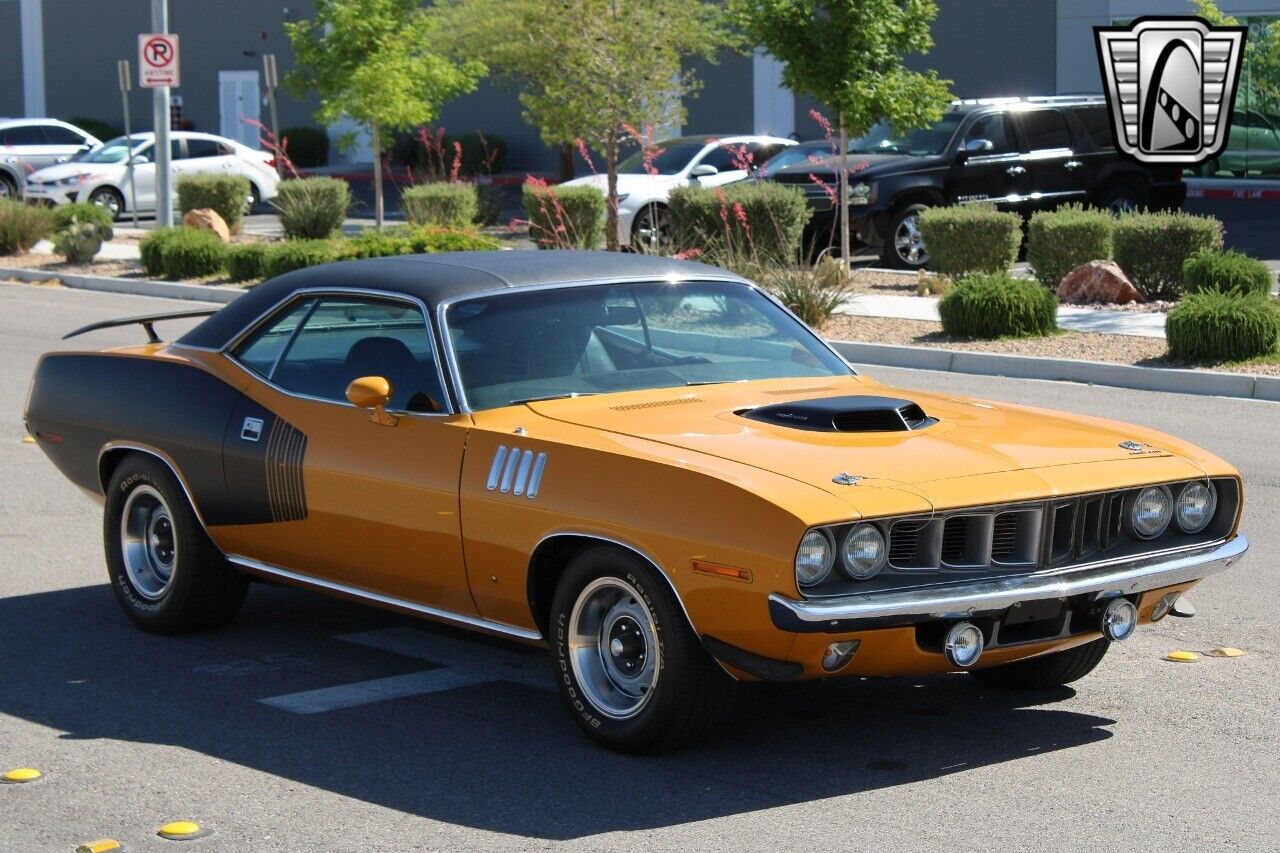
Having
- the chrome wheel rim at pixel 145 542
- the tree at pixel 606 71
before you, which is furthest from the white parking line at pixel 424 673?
the tree at pixel 606 71

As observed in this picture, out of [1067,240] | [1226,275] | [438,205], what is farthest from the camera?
[438,205]

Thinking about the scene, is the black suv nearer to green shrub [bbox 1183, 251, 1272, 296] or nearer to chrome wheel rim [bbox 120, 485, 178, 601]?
green shrub [bbox 1183, 251, 1272, 296]

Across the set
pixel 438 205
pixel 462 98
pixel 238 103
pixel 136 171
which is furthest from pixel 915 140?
pixel 238 103

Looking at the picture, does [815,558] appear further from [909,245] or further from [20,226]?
[20,226]

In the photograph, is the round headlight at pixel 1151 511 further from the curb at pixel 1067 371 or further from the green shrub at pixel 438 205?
the green shrub at pixel 438 205

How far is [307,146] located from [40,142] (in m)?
13.2

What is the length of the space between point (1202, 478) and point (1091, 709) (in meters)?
0.89

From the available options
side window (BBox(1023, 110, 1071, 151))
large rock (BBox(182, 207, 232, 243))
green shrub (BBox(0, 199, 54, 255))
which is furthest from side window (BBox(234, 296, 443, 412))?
green shrub (BBox(0, 199, 54, 255))

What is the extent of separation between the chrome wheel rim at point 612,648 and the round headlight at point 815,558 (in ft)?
1.91

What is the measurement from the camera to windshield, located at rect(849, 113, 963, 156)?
22.5 metres

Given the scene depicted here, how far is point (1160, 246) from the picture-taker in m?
18.6

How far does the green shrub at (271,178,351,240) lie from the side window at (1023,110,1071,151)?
31.3 feet

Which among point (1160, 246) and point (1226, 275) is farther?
point (1160, 246)

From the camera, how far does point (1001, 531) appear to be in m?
5.27
